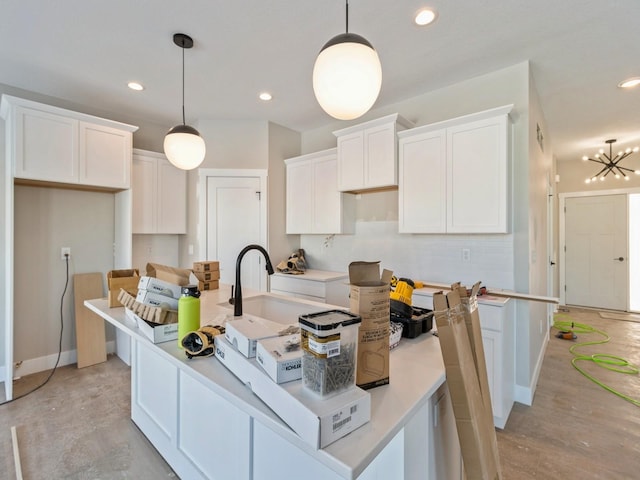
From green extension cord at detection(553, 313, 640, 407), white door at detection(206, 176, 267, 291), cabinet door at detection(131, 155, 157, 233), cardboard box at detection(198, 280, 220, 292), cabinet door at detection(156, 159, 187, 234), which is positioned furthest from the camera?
white door at detection(206, 176, 267, 291)

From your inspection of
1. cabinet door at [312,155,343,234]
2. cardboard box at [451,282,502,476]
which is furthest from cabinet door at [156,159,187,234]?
cardboard box at [451,282,502,476]

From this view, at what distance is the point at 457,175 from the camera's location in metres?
2.75

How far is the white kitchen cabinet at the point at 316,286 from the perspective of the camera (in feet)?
11.7

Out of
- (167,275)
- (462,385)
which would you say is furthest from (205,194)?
(462,385)

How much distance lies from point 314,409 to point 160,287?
1.07 m

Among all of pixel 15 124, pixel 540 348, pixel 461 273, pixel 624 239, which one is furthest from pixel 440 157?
pixel 624 239

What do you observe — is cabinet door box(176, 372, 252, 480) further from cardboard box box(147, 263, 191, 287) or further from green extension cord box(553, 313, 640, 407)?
green extension cord box(553, 313, 640, 407)

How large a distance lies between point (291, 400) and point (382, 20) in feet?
8.06

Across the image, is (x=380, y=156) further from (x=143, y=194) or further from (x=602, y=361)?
(x=602, y=361)

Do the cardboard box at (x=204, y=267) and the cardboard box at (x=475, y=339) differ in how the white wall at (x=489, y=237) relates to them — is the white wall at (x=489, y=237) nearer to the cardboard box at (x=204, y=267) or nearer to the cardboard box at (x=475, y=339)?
the cardboard box at (x=475, y=339)

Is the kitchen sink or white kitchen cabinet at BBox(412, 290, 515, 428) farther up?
the kitchen sink

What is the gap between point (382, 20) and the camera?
2176 millimetres

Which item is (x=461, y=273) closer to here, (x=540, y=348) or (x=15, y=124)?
(x=540, y=348)

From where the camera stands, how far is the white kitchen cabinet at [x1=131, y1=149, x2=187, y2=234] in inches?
146
